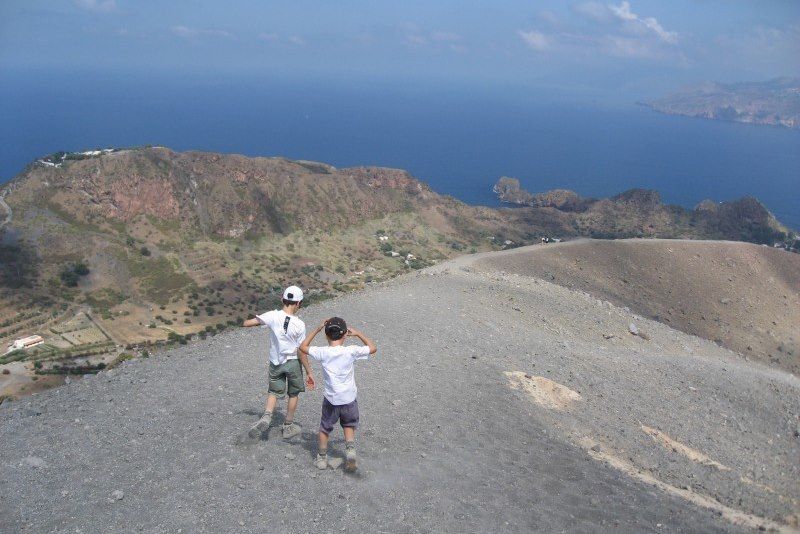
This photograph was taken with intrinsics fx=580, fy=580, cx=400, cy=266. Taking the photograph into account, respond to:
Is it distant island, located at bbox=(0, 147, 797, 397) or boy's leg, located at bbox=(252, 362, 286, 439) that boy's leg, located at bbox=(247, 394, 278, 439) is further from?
distant island, located at bbox=(0, 147, 797, 397)

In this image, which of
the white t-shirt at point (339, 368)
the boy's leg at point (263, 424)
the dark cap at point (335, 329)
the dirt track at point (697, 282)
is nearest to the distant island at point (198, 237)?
the dirt track at point (697, 282)

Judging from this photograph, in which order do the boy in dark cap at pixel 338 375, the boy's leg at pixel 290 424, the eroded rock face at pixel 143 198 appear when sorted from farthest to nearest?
the eroded rock face at pixel 143 198
the boy's leg at pixel 290 424
the boy in dark cap at pixel 338 375

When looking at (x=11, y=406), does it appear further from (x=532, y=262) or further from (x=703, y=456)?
(x=532, y=262)

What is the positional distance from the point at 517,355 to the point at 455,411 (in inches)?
254

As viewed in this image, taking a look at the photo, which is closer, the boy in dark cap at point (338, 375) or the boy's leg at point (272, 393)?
the boy in dark cap at point (338, 375)

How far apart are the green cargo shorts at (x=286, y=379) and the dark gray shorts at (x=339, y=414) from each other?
0.81 meters

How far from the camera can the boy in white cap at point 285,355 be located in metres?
8.55

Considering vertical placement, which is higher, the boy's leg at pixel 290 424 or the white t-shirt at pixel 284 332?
the white t-shirt at pixel 284 332

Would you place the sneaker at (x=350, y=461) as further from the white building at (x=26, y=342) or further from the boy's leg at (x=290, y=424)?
the white building at (x=26, y=342)

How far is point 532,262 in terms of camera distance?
52.1 metres

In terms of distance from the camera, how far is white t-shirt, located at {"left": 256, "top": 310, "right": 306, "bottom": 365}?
28.1 ft

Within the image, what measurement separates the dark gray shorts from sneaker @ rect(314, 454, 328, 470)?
451 millimetres

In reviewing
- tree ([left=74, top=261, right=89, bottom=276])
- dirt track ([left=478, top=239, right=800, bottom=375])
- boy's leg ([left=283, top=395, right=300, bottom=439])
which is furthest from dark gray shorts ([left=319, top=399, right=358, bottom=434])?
Answer: tree ([left=74, top=261, right=89, bottom=276])

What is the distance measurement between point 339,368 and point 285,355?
1.16m
